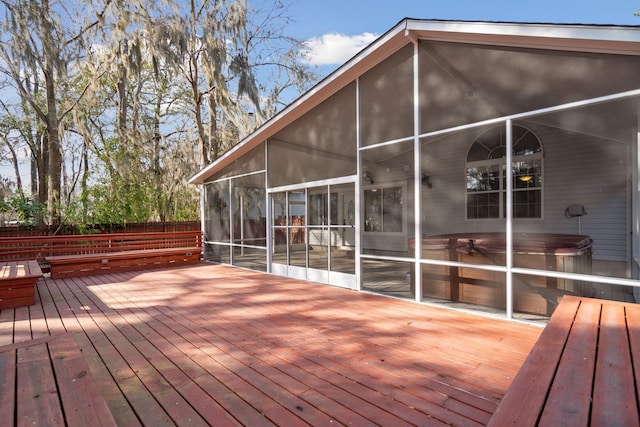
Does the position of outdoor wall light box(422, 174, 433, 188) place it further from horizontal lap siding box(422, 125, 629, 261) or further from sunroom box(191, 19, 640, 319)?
horizontal lap siding box(422, 125, 629, 261)

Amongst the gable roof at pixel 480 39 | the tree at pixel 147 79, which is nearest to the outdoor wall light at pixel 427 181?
the gable roof at pixel 480 39

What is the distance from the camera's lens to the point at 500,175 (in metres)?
7.44

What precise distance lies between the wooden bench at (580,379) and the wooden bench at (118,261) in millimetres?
7882

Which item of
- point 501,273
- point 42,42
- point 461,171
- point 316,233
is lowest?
point 501,273

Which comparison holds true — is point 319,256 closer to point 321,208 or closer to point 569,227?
point 321,208

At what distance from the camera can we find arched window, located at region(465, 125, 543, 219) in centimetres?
698

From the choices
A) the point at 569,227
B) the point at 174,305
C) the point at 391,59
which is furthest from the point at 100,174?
the point at 569,227

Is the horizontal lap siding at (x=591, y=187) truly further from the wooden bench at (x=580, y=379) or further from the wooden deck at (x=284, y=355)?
the wooden bench at (x=580, y=379)

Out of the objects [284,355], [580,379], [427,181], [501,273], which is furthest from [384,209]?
[580,379]

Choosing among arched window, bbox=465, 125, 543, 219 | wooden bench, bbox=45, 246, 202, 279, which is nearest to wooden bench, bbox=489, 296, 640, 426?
arched window, bbox=465, 125, 543, 219

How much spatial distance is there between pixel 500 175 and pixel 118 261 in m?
8.59

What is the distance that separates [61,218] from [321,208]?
7370 millimetres

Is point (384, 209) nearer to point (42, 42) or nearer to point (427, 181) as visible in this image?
point (427, 181)

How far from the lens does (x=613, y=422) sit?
1178mm
